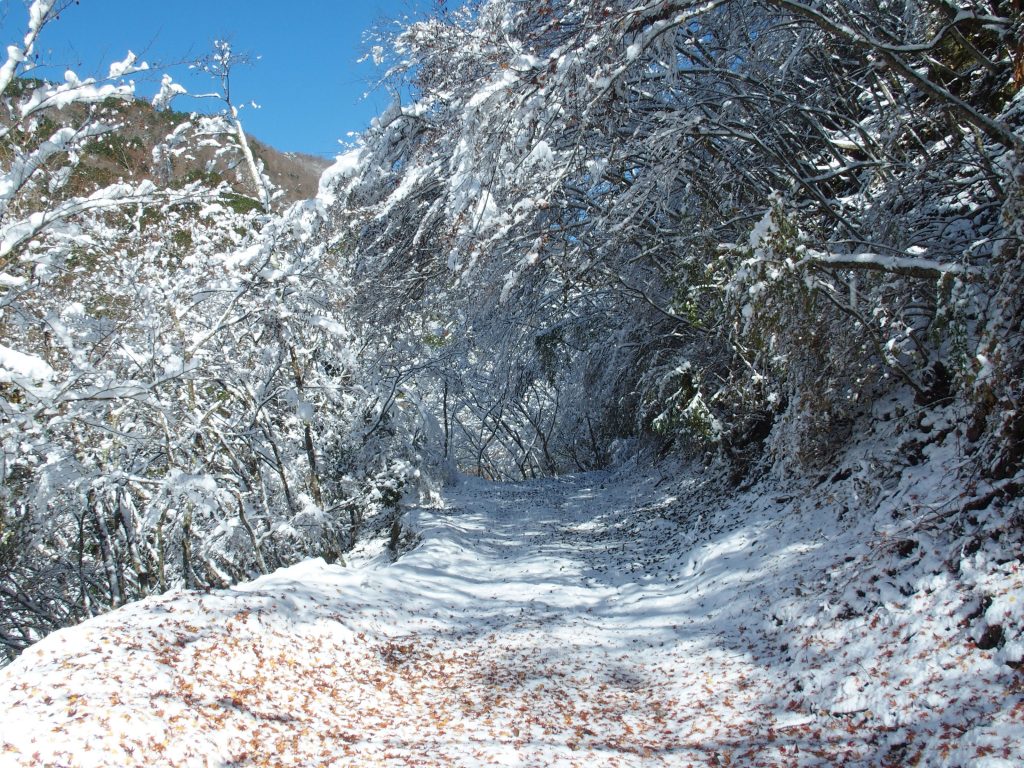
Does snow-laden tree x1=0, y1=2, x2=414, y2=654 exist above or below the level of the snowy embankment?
above

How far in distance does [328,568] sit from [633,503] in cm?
793

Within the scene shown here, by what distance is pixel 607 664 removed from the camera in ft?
21.2

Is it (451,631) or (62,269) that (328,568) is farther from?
(62,269)

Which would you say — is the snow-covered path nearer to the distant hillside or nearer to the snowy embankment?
the snowy embankment

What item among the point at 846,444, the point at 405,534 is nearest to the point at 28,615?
the point at 405,534

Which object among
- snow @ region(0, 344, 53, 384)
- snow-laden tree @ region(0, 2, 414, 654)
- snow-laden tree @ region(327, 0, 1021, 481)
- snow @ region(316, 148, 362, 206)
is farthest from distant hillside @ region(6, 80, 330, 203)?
snow @ region(0, 344, 53, 384)

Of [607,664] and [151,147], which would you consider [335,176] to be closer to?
[151,147]

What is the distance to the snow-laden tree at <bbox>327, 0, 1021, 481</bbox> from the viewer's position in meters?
5.28

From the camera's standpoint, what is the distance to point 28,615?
12508 mm

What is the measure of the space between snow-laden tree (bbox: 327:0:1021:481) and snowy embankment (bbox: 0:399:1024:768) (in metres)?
1.50

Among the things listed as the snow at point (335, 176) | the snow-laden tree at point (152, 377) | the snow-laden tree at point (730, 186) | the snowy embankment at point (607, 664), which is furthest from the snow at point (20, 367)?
the snow at point (335, 176)

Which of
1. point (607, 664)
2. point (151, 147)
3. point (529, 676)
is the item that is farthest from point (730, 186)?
point (151, 147)

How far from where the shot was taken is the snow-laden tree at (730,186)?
5.28 metres

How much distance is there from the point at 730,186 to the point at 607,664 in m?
6.62
